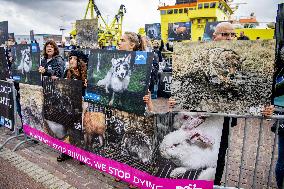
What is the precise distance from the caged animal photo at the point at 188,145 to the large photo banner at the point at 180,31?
559 inches

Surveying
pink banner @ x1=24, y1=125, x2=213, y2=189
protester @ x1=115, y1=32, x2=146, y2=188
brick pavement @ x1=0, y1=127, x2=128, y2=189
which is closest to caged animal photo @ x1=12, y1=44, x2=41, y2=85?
pink banner @ x1=24, y1=125, x2=213, y2=189

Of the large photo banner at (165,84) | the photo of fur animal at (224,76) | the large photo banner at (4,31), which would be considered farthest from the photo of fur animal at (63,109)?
the large photo banner at (165,84)

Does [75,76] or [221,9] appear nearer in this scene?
[75,76]

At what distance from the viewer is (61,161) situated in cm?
485

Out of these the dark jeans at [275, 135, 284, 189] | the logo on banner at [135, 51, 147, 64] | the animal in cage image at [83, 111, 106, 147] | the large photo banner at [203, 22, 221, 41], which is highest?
the large photo banner at [203, 22, 221, 41]

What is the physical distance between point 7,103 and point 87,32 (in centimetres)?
493

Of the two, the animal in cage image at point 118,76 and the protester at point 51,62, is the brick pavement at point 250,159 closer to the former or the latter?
the animal in cage image at point 118,76

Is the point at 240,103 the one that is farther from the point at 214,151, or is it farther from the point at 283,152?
the point at 283,152

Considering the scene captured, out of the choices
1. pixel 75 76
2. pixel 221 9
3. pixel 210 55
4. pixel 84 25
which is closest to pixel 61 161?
pixel 75 76

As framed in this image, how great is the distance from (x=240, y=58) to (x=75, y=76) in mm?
2755

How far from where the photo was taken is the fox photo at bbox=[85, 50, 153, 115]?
10.7 feet

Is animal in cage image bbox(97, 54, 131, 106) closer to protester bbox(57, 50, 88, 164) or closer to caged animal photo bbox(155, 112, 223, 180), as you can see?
caged animal photo bbox(155, 112, 223, 180)

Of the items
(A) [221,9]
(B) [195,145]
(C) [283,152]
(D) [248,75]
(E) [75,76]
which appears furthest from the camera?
(A) [221,9]

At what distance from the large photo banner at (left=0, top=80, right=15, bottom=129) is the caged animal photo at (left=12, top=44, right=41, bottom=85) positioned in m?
0.28
